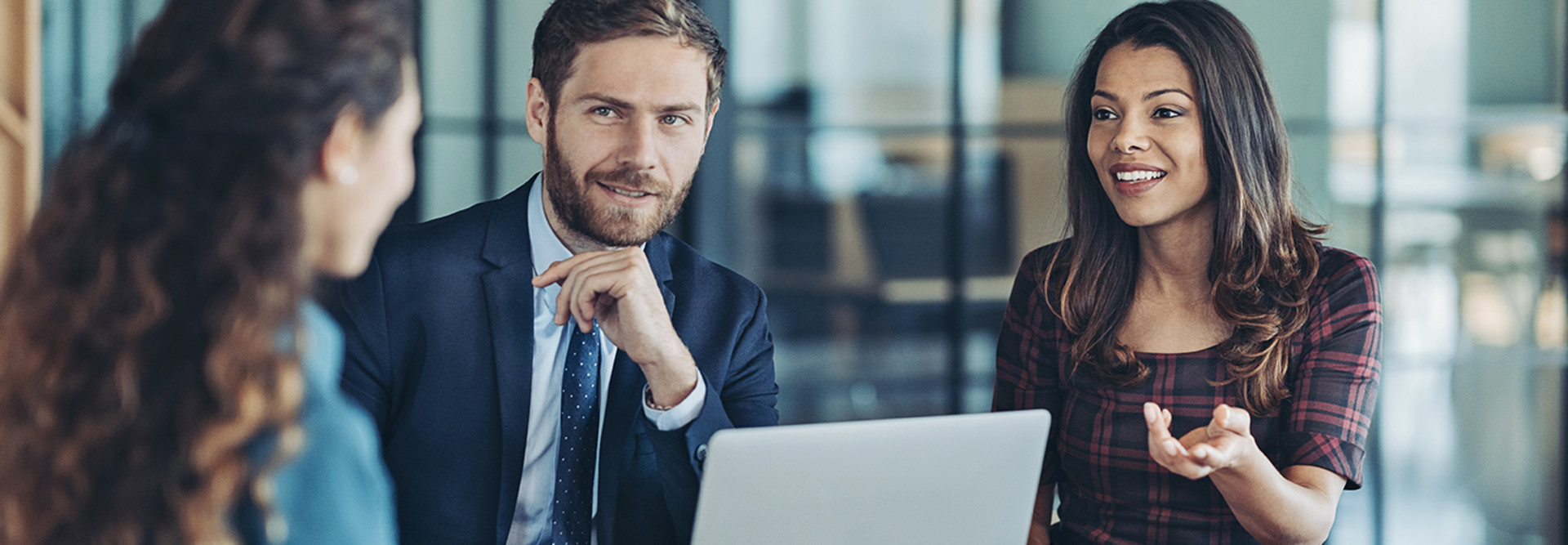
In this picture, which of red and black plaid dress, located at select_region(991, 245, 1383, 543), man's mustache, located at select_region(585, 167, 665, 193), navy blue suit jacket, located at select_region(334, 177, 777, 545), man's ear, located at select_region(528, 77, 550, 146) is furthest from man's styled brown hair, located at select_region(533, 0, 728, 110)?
red and black plaid dress, located at select_region(991, 245, 1383, 543)

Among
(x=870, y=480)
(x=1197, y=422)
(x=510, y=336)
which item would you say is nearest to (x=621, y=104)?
(x=510, y=336)

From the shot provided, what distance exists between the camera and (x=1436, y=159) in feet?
12.1

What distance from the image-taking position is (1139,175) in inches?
62.7

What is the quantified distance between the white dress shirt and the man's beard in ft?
0.19

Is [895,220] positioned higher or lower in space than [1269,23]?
lower

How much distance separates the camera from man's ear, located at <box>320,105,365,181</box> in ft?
2.54

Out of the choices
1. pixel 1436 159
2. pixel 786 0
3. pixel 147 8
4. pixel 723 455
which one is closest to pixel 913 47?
pixel 786 0

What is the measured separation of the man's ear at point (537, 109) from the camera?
158 centimetres

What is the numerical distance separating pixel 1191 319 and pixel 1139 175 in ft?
0.77

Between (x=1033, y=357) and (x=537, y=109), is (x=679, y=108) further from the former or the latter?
(x=1033, y=357)

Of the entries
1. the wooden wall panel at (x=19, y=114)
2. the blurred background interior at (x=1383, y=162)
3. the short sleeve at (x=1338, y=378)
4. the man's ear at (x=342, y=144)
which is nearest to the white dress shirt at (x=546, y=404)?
the man's ear at (x=342, y=144)

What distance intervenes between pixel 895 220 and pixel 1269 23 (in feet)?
6.58

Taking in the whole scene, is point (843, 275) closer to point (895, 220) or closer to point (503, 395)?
→ point (895, 220)

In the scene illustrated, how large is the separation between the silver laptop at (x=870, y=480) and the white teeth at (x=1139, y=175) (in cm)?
59
